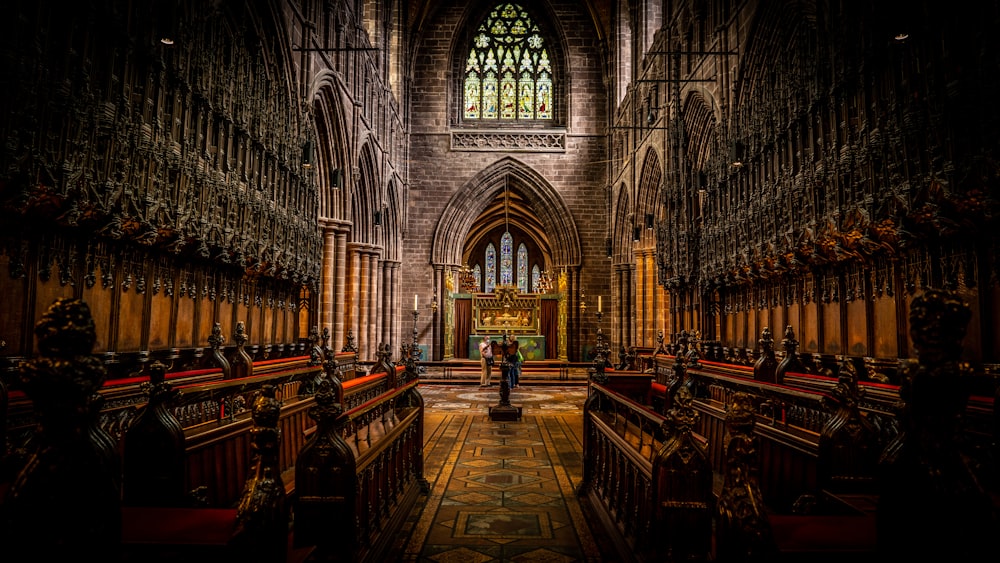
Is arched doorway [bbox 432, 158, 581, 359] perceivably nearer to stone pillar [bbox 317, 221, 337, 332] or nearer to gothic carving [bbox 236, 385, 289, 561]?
stone pillar [bbox 317, 221, 337, 332]

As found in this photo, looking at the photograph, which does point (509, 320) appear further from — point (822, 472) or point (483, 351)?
point (822, 472)

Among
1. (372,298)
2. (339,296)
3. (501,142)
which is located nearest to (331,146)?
(339,296)

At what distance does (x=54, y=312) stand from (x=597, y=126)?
23296 millimetres

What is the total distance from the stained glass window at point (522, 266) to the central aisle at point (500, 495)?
1035 inches

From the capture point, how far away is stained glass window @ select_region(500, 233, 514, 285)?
35.6 m

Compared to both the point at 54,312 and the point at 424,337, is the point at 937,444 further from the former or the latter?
the point at 424,337

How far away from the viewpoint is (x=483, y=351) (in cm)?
1590

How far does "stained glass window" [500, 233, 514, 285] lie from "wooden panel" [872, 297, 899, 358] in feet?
94.5

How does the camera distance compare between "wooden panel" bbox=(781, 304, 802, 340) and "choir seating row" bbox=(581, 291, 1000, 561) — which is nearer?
"choir seating row" bbox=(581, 291, 1000, 561)

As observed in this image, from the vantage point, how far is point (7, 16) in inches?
189

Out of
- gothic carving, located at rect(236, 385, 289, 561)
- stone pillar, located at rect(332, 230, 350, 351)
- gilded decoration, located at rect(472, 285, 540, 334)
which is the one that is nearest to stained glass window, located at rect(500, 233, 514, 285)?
Result: gilded decoration, located at rect(472, 285, 540, 334)

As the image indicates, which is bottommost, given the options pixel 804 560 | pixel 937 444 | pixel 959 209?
pixel 804 560

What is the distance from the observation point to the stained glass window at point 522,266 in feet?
119

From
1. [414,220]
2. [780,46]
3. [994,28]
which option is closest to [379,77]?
[414,220]
